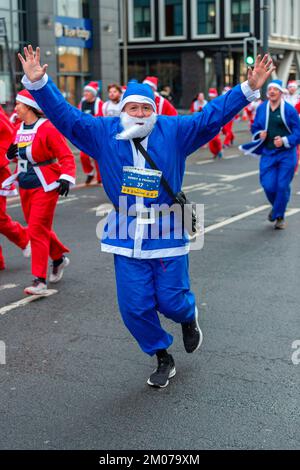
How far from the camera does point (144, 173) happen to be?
4746 mm

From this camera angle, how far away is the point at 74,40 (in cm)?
3192

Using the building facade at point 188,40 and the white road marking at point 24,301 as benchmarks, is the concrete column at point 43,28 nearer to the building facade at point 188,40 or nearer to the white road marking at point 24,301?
the white road marking at point 24,301

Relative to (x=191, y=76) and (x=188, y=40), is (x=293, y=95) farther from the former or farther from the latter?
(x=188, y=40)

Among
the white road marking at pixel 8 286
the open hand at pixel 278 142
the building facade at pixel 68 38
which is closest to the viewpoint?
the white road marking at pixel 8 286

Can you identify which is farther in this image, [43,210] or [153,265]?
[43,210]

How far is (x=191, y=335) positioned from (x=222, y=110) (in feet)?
4.79

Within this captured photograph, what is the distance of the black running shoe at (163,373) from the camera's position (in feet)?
15.9

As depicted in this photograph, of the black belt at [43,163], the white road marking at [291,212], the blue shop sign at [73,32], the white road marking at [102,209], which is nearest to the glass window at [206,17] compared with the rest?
the blue shop sign at [73,32]

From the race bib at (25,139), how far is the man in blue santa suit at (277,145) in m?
4.12

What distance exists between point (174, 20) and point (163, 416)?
53895 millimetres

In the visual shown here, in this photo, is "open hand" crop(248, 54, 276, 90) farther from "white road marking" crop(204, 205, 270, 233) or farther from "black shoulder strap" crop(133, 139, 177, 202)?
"white road marking" crop(204, 205, 270, 233)

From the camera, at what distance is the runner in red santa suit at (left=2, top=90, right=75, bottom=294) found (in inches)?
280
